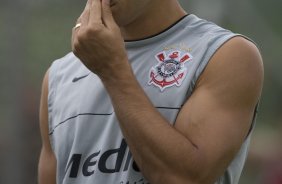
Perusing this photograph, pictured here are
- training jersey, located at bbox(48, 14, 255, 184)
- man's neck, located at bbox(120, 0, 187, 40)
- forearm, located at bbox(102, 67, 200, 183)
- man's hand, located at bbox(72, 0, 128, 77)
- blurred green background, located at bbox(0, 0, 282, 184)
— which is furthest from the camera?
blurred green background, located at bbox(0, 0, 282, 184)

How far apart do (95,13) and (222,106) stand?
52 cm

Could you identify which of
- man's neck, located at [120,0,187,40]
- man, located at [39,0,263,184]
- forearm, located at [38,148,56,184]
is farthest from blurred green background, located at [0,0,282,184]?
man's neck, located at [120,0,187,40]

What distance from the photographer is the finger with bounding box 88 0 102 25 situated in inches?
123

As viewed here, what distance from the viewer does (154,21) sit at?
3.38 meters

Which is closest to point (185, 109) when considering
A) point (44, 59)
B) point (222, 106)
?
point (222, 106)

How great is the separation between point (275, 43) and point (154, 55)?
12.1 feet

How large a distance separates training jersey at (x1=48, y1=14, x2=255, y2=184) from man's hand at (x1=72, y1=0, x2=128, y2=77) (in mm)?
209

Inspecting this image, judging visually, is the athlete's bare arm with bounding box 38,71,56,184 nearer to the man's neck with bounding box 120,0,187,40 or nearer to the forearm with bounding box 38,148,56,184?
the forearm with bounding box 38,148,56,184

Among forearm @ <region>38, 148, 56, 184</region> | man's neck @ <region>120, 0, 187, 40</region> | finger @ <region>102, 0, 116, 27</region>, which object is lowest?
forearm @ <region>38, 148, 56, 184</region>

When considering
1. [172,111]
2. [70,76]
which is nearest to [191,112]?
[172,111]

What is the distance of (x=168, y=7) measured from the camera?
3.39 m

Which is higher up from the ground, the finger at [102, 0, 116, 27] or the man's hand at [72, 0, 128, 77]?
the finger at [102, 0, 116, 27]

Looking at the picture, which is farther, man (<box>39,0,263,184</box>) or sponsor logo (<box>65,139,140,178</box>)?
sponsor logo (<box>65,139,140,178</box>)

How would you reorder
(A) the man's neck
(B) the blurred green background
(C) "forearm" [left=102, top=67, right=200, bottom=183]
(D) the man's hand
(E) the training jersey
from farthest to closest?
1. (B) the blurred green background
2. (A) the man's neck
3. (E) the training jersey
4. (D) the man's hand
5. (C) "forearm" [left=102, top=67, right=200, bottom=183]
